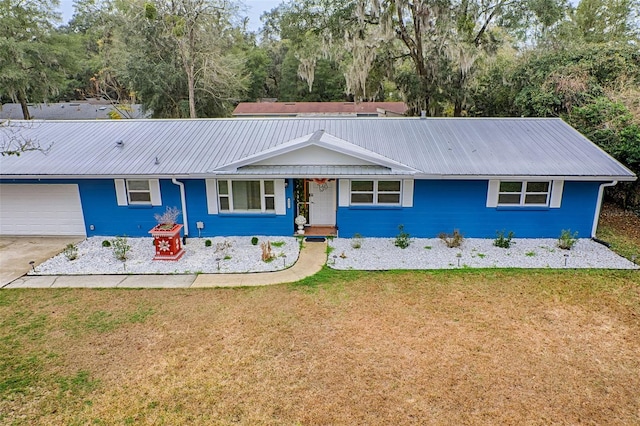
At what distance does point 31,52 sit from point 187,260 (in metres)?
28.0

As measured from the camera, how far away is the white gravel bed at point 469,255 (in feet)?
34.8

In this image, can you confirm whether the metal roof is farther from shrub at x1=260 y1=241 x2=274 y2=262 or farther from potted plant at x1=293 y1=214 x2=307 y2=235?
shrub at x1=260 y1=241 x2=274 y2=262

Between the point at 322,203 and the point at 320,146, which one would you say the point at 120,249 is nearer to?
the point at 322,203

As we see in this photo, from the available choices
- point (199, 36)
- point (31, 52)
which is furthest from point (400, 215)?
point (31, 52)

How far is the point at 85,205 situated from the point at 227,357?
Answer: 342 inches

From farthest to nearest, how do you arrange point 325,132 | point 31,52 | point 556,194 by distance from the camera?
point 31,52, point 325,132, point 556,194

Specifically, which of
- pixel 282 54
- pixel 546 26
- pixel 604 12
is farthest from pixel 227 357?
pixel 282 54

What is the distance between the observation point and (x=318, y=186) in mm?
12875

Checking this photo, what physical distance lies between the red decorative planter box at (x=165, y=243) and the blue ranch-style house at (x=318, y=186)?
1473 millimetres

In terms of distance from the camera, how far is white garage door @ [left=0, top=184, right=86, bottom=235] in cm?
1264

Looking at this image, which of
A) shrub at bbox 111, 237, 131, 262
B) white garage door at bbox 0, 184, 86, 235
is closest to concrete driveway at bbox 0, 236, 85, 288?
white garage door at bbox 0, 184, 86, 235

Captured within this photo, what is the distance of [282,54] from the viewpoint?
47844mm

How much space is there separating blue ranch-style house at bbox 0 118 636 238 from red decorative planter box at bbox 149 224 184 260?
4.83 ft

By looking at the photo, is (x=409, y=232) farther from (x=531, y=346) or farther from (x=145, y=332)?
Result: (x=145, y=332)
